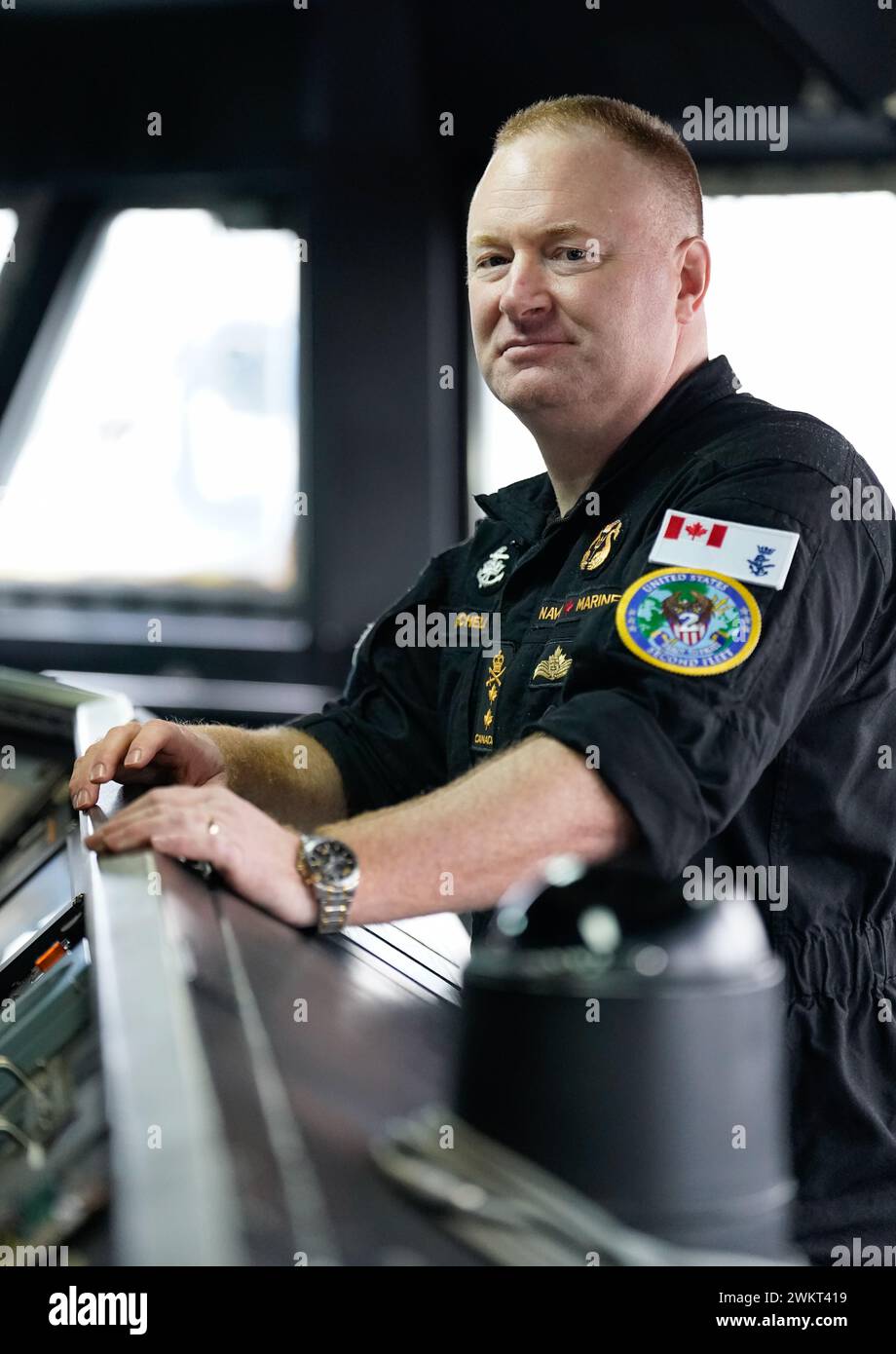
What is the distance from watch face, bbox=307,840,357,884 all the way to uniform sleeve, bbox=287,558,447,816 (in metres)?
→ 0.72

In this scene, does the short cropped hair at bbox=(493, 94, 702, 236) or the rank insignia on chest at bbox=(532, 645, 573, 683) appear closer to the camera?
the rank insignia on chest at bbox=(532, 645, 573, 683)

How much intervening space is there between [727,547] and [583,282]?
1.47 feet

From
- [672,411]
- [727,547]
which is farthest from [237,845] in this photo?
[672,411]

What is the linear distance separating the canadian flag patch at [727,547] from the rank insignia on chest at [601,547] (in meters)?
0.19

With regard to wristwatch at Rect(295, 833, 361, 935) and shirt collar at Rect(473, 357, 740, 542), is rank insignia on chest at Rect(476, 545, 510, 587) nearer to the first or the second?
shirt collar at Rect(473, 357, 740, 542)

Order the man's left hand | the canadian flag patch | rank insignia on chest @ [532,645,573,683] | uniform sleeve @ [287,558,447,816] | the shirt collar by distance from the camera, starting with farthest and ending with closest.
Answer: uniform sleeve @ [287,558,447,816], the shirt collar, rank insignia on chest @ [532,645,573,683], the canadian flag patch, the man's left hand

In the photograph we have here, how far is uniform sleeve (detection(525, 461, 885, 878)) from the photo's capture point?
111 cm

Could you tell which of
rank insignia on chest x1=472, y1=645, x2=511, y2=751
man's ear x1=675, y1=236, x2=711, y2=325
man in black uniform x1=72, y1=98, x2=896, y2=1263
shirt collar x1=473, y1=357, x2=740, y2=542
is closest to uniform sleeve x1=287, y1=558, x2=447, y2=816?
man in black uniform x1=72, y1=98, x2=896, y2=1263

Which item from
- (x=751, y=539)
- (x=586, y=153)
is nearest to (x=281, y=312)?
(x=586, y=153)

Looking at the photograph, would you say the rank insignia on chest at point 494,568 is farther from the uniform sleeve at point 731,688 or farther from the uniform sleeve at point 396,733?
the uniform sleeve at point 731,688

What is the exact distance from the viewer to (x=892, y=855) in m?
1.29

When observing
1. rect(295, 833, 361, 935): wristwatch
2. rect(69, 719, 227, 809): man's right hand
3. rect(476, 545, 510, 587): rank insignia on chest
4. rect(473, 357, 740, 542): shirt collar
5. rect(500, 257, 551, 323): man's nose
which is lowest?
rect(295, 833, 361, 935): wristwatch

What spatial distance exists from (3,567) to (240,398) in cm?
104
